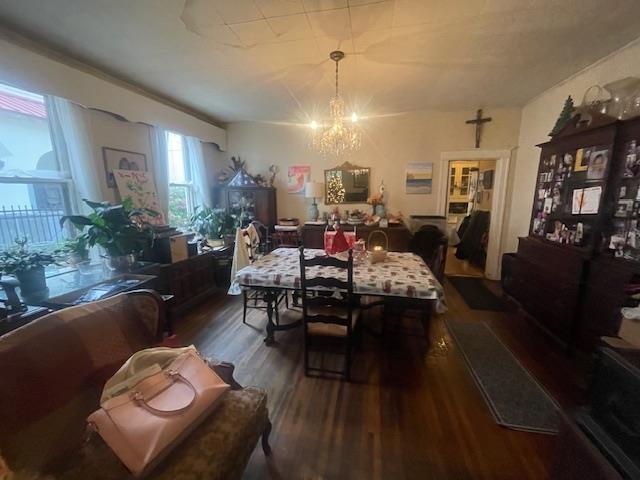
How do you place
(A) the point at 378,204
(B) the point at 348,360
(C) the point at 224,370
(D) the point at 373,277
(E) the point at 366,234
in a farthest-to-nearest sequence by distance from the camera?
1. (A) the point at 378,204
2. (E) the point at 366,234
3. (D) the point at 373,277
4. (B) the point at 348,360
5. (C) the point at 224,370

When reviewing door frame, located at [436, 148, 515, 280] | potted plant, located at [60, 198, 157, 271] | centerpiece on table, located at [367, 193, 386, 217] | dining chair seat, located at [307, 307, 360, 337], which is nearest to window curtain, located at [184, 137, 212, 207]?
potted plant, located at [60, 198, 157, 271]

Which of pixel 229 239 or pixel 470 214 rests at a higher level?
pixel 470 214

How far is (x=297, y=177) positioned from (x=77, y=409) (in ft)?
12.9

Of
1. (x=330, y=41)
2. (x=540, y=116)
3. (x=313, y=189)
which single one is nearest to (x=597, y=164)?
(x=540, y=116)

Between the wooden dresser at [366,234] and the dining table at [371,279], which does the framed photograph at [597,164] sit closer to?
the dining table at [371,279]

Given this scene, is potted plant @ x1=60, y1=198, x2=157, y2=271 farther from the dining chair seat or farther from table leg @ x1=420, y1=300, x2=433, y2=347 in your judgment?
table leg @ x1=420, y1=300, x2=433, y2=347

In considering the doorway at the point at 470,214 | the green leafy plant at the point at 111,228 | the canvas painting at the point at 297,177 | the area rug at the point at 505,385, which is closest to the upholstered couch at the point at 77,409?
the green leafy plant at the point at 111,228

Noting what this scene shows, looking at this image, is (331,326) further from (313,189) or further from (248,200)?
(248,200)

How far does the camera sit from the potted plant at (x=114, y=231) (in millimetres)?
2012

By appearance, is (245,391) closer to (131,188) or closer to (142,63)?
(131,188)

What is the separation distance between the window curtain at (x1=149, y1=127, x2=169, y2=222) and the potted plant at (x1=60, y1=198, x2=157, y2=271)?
3.79 ft

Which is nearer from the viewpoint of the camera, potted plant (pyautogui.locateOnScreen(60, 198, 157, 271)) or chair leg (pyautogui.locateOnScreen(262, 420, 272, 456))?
chair leg (pyautogui.locateOnScreen(262, 420, 272, 456))

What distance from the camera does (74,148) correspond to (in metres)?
2.37

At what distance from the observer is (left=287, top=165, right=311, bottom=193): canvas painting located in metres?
4.45
